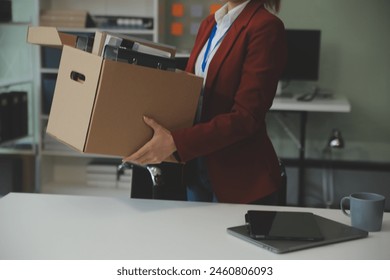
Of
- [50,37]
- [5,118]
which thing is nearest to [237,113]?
[50,37]

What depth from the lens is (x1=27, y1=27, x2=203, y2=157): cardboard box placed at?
1336 millimetres

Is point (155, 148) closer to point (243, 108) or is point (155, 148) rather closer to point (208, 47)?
point (243, 108)

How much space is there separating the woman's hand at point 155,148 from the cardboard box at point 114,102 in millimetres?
17

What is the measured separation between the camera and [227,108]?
1.64 m

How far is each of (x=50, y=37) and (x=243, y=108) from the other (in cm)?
58

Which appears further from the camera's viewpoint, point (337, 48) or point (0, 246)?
point (337, 48)

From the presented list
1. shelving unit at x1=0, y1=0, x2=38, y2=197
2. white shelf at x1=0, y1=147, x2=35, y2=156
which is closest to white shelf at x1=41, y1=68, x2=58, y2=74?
shelving unit at x1=0, y1=0, x2=38, y2=197

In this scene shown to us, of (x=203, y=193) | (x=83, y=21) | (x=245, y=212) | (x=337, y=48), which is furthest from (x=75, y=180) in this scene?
(x=245, y=212)

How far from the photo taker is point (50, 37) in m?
1.60

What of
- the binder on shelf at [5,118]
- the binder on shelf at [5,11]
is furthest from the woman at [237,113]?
the binder on shelf at [5,11]

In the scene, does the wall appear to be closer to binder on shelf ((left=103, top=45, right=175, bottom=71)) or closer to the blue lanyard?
the blue lanyard

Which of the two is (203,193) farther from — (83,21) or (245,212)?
(83,21)

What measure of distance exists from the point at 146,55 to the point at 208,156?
0.39 meters

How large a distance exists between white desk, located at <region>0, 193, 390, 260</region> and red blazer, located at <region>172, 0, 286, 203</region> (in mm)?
145
